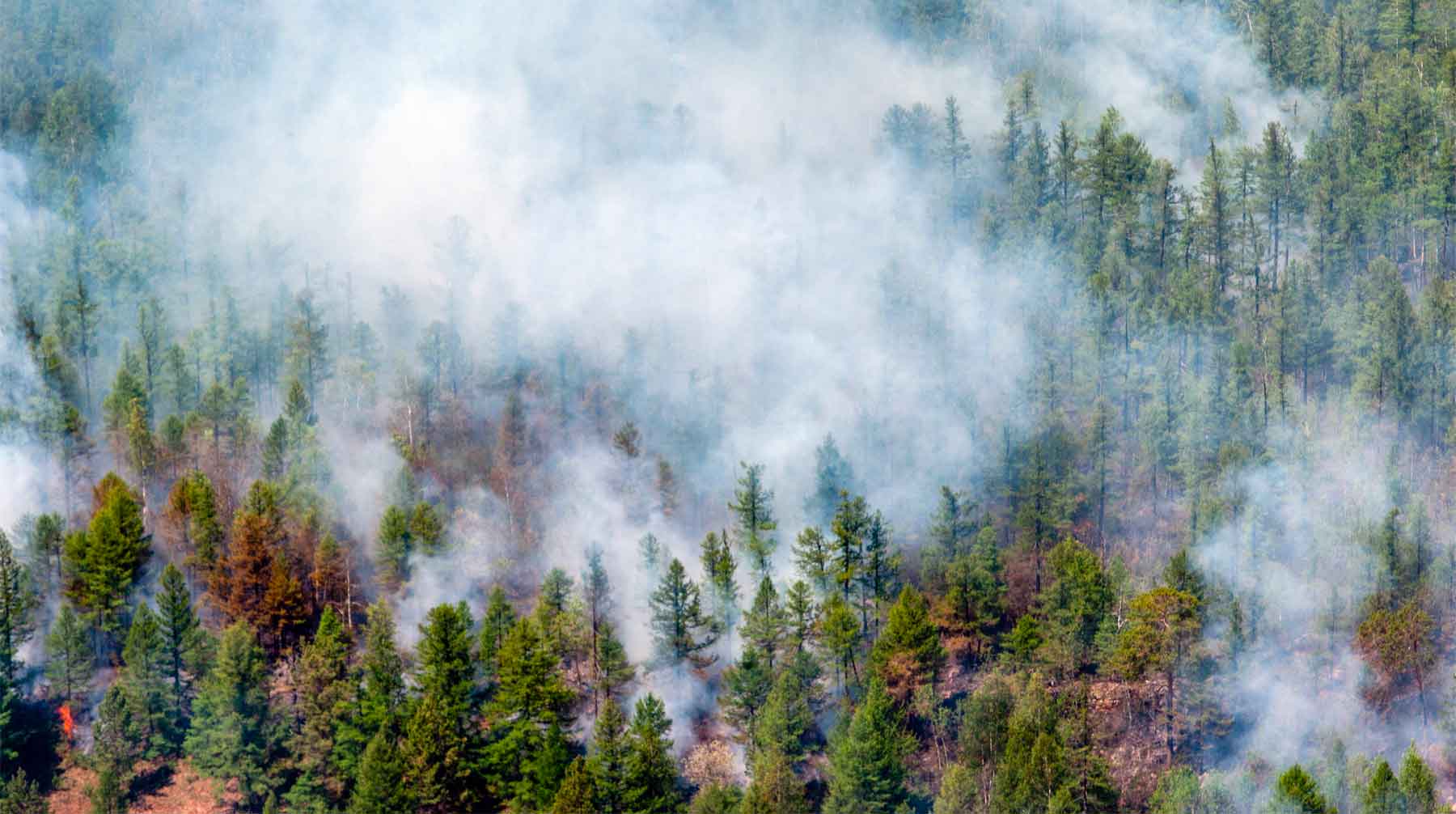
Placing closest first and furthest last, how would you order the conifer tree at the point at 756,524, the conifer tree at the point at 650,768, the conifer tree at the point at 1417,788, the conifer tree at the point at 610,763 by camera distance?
the conifer tree at the point at 1417,788 → the conifer tree at the point at 610,763 → the conifer tree at the point at 650,768 → the conifer tree at the point at 756,524

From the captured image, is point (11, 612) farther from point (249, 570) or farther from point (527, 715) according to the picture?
point (527, 715)

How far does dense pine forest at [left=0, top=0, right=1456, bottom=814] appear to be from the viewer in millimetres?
100250

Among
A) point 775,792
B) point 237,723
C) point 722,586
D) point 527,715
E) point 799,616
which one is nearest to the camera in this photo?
point 775,792

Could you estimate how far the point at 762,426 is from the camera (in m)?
127

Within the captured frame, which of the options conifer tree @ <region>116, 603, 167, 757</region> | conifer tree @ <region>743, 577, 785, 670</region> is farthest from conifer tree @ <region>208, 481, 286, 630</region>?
conifer tree @ <region>743, 577, 785, 670</region>

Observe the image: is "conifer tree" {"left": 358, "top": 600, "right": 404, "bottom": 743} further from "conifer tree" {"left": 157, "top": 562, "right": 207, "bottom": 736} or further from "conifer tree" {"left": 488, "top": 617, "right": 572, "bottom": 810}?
"conifer tree" {"left": 157, "top": 562, "right": 207, "bottom": 736}

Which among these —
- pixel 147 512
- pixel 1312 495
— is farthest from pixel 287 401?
pixel 1312 495

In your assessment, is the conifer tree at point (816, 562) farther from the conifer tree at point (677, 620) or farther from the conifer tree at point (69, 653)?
the conifer tree at point (69, 653)

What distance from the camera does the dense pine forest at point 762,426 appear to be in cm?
10025

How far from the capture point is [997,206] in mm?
140000

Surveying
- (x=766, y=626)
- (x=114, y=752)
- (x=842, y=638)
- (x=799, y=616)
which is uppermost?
(x=799, y=616)

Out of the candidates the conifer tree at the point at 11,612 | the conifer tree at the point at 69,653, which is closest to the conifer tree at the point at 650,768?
the conifer tree at the point at 69,653

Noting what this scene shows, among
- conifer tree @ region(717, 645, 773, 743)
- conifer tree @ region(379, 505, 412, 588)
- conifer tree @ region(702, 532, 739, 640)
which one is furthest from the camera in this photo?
conifer tree @ region(379, 505, 412, 588)

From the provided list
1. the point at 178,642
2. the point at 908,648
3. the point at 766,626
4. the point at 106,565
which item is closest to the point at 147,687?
the point at 178,642
